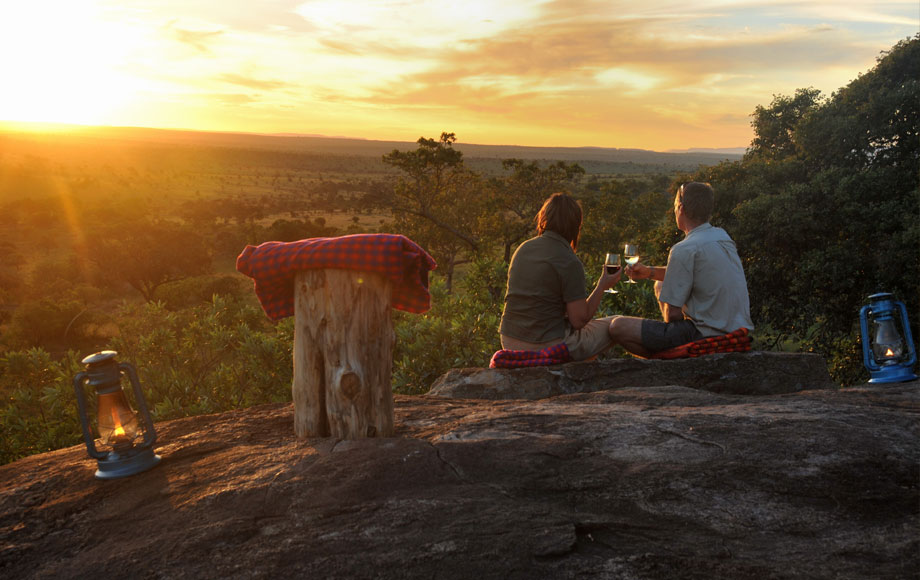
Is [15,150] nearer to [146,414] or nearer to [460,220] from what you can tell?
[460,220]

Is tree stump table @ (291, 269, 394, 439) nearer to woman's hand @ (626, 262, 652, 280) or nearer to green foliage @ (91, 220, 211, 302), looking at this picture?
woman's hand @ (626, 262, 652, 280)

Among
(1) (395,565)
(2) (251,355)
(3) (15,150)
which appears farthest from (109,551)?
(3) (15,150)

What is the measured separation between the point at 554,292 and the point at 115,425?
296cm

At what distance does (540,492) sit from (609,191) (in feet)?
74.8

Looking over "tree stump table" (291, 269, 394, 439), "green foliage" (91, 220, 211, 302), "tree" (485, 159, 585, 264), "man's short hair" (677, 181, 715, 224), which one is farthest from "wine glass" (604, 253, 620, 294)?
"green foliage" (91, 220, 211, 302)

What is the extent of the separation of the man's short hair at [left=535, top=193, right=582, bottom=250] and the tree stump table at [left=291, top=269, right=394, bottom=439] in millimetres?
1835

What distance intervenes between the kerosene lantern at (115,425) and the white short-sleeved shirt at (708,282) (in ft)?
11.5

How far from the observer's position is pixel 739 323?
4852 mm

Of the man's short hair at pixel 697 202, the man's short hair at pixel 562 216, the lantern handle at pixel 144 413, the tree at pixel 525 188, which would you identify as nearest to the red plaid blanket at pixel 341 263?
the lantern handle at pixel 144 413

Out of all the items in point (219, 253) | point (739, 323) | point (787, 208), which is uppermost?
point (787, 208)

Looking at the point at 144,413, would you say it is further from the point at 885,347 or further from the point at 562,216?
the point at 885,347

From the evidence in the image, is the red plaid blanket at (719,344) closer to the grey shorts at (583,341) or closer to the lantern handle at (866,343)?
the grey shorts at (583,341)

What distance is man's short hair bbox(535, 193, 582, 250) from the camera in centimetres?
474

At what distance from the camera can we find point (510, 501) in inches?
104
